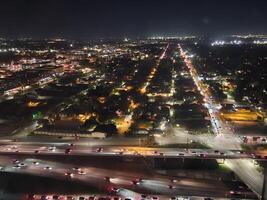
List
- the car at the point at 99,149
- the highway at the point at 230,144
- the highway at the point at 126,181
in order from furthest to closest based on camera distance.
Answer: the car at the point at 99,149 < the highway at the point at 230,144 < the highway at the point at 126,181

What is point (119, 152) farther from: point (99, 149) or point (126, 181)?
point (126, 181)

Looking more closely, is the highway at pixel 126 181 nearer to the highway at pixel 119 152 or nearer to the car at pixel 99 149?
the highway at pixel 119 152

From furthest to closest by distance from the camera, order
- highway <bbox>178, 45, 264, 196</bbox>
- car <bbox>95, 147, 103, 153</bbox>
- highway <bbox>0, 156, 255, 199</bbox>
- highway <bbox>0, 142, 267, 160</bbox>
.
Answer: car <bbox>95, 147, 103, 153</bbox>
highway <bbox>0, 142, 267, 160</bbox>
highway <bbox>178, 45, 264, 196</bbox>
highway <bbox>0, 156, 255, 199</bbox>

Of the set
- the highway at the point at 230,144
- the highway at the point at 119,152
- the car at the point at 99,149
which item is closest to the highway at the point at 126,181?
the highway at the point at 230,144

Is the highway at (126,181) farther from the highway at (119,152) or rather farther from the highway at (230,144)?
the highway at (119,152)

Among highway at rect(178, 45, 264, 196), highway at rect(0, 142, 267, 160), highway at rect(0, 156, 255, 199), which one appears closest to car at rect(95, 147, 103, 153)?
highway at rect(0, 142, 267, 160)

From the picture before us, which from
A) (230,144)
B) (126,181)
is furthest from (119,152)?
(230,144)

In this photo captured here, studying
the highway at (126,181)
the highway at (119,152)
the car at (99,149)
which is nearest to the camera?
the highway at (126,181)

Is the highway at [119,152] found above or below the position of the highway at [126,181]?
above

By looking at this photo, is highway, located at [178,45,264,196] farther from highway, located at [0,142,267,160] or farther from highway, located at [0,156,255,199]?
highway, located at [0,156,255,199]

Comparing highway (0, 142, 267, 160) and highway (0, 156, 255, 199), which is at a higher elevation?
highway (0, 142, 267, 160)

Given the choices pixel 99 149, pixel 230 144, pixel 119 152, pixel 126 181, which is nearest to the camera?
pixel 126 181

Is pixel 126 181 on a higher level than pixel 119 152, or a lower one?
lower

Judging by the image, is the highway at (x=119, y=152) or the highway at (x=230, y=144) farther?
the highway at (x=119, y=152)
